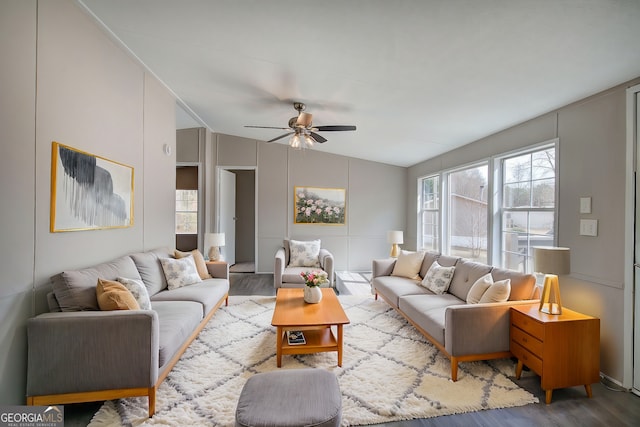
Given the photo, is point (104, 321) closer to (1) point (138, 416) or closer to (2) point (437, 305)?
(1) point (138, 416)

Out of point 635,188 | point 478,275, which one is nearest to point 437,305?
point 478,275

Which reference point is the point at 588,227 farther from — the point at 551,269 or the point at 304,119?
the point at 304,119

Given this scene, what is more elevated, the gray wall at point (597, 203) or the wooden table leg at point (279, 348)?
the gray wall at point (597, 203)

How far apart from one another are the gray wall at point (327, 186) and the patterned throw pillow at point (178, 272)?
2441 millimetres

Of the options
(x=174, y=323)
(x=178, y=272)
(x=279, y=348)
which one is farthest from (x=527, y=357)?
(x=178, y=272)

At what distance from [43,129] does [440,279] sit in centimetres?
386

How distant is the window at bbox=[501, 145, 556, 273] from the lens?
2806 millimetres

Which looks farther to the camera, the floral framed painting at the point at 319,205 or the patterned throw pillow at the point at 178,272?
the floral framed painting at the point at 319,205

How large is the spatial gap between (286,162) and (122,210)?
3.37m

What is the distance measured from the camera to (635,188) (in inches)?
80.4

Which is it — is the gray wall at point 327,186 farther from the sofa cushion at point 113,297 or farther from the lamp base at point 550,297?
the lamp base at point 550,297

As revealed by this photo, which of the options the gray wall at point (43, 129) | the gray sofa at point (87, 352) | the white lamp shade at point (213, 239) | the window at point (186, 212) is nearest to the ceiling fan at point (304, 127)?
the gray wall at point (43, 129)

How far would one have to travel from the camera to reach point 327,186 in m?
5.83

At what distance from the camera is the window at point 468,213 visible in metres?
3.85
